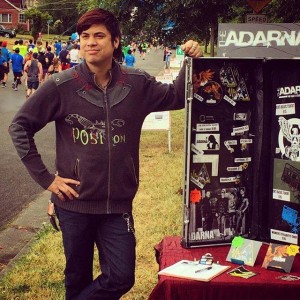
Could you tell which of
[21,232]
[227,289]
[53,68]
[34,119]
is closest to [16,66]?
[53,68]

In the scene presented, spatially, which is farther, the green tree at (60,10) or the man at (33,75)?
the green tree at (60,10)

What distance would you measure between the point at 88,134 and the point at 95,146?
0.08 m

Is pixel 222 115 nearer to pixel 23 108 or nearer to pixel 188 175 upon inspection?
pixel 188 175

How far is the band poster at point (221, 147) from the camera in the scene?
404cm

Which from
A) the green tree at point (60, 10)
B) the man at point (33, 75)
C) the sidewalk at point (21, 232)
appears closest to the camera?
the sidewalk at point (21, 232)

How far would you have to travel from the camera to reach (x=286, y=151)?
13.6 feet

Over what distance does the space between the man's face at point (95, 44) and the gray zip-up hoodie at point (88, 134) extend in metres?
0.08

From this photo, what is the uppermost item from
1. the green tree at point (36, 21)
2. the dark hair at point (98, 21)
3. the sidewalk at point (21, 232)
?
the green tree at point (36, 21)

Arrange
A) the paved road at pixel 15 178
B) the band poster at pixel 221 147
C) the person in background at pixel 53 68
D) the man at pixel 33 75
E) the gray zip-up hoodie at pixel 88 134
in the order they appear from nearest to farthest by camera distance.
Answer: the gray zip-up hoodie at pixel 88 134
the band poster at pixel 221 147
the paved road at pixel 15 178
the man at pixel 33 75
the person in background at pixel 53 68

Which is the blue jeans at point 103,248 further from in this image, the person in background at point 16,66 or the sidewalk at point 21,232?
the person in background at point 16,66

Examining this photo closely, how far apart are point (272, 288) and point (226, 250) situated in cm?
61

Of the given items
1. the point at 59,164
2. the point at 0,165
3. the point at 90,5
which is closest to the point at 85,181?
the point at 59,164

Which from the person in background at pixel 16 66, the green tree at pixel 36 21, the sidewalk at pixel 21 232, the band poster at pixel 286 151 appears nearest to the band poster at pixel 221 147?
the band poster at pixel 286 151

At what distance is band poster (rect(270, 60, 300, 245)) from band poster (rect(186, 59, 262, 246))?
0.14m
